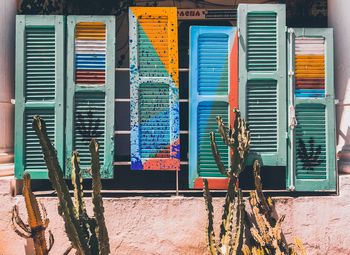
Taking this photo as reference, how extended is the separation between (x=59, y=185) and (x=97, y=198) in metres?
0.27

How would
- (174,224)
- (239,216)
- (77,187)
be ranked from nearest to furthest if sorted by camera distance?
(77,187) < (239,216) < (174,224)

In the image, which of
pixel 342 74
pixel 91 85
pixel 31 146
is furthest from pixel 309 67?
pixel 31 146

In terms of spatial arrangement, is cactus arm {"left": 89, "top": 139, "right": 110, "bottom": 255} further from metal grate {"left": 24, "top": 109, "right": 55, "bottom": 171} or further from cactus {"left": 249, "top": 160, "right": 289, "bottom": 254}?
cactus {"left": 249, "top": 160, "right": 289, "bottom": 254}

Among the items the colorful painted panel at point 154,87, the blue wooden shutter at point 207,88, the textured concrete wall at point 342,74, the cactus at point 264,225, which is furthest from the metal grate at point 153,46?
the textured concrete wall at point 342,74

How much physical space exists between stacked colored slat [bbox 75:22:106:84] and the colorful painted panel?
0.27 meters

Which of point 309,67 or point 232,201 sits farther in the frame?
point 309,67

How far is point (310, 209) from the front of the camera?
12.9ft

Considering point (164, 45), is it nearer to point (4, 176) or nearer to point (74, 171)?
point (74, 171)

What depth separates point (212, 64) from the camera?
4.01 m

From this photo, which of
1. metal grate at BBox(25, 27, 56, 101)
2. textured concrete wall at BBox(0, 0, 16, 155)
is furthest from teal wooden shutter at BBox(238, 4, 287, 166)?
textured concrete wall at BBox(0, 0, 16, 155)

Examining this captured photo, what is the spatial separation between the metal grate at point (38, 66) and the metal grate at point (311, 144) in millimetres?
2275

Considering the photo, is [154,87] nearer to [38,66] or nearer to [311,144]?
[38,66]

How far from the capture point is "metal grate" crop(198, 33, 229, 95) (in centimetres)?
401

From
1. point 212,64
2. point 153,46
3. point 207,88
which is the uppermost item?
point 153,46
